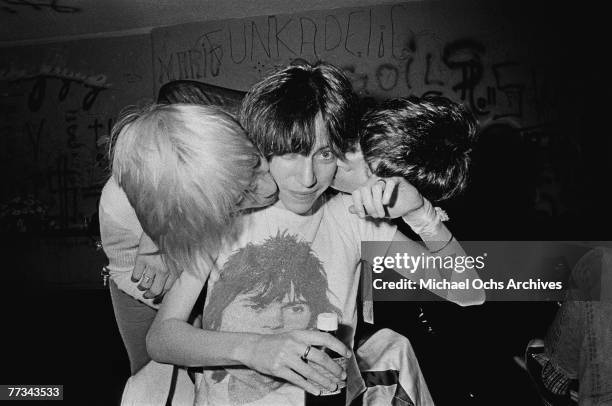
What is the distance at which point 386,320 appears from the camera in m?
1.29

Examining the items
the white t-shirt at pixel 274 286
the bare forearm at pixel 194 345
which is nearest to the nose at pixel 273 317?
the white t-shirt at pixel 274 286

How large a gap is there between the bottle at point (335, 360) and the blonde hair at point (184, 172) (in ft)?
0.78

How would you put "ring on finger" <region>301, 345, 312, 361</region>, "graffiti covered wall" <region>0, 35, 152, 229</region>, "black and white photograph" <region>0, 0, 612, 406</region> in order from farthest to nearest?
"graffiti covered wall" <region>0, 35, 152, 229</region>, "black and white photograph" <region>0, 0, 612, 406</region>, "ring on finger" <region>301, 345, 312, 361</region>

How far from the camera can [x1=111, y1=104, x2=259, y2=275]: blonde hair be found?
67 centimetres

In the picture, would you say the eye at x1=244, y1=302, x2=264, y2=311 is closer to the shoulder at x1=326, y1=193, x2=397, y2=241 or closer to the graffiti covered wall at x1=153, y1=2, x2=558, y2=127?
the shoulder at x1=326, y1=193, x2=397, y2=241

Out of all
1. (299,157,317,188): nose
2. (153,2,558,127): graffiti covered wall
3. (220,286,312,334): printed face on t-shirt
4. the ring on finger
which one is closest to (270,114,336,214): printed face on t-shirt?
(299,157,317,188): nose

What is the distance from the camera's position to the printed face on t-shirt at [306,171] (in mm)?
742

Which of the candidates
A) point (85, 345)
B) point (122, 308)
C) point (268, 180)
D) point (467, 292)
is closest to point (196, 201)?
point (268, 180)

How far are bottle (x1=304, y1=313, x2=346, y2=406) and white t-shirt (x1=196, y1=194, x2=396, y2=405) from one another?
0.39 feet

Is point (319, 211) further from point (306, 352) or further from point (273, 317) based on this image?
point (306, 352)

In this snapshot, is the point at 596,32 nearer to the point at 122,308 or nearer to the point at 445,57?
the point at 445,57

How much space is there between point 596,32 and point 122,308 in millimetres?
2374

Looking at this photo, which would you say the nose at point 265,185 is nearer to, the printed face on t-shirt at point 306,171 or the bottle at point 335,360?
the printed face on t-shirt at point 306,171

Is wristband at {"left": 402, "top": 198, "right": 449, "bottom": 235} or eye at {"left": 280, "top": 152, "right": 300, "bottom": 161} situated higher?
eye at {"left": 280, "top": 152, "right": 300, "bottom": 161}
